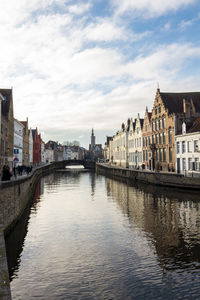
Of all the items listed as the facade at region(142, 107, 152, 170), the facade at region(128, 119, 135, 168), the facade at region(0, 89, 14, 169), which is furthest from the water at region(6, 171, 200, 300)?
the facade at region(128, 119, 135, 168)

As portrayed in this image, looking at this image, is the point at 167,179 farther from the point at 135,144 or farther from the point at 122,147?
the point at 122,147

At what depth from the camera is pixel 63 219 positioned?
21047mm

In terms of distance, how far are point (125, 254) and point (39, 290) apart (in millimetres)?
4794

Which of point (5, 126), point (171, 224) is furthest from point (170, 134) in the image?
point (171, 224)

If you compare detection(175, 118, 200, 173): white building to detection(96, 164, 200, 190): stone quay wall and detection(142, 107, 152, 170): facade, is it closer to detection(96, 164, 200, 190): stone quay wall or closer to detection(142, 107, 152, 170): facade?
detection(96, 164, 200, 190): stone quay wall

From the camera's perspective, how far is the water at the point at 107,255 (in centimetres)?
947

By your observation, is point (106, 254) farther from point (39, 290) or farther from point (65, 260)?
point (39, 290)

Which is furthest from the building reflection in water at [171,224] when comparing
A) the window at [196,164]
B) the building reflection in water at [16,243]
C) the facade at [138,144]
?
the facade at [138,144]

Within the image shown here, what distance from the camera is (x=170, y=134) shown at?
4950 cm

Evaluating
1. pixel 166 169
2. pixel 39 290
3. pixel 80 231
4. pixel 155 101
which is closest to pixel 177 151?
pixel 166 169

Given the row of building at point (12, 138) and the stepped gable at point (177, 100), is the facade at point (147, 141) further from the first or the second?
the row of building at point (12, 138)

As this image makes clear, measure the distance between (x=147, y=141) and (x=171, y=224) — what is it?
4492 centimetres

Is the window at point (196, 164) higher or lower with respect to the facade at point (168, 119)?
lower

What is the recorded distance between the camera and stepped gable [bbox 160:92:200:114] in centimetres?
5206
